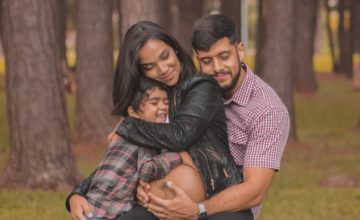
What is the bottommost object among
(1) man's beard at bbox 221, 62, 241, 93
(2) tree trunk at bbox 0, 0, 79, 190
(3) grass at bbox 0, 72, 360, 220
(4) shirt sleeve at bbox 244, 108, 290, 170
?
(3) grass at bbox 0, 72, 360, 220

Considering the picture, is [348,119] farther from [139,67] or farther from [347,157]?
[139,67]

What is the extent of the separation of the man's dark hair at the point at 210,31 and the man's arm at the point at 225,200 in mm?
719

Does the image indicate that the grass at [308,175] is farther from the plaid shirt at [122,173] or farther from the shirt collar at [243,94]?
the shirt collar at [243,94]

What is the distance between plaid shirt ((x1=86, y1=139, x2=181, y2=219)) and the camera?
4.74 meters

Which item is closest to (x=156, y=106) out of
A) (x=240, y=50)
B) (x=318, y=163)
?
(x=240, y=50)

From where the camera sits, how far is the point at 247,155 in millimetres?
4867

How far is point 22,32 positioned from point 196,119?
230 inches

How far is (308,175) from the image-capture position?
12695 millimetres

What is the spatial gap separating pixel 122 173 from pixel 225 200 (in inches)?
22.6

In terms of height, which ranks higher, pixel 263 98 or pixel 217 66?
pixel 217 66

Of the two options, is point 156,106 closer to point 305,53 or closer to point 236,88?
point 236,88

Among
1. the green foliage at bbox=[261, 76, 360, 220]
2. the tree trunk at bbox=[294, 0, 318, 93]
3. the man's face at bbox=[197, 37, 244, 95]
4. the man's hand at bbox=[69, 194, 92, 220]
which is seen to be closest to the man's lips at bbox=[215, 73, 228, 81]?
the man's face at bbox=[197, 37, 244, 95]

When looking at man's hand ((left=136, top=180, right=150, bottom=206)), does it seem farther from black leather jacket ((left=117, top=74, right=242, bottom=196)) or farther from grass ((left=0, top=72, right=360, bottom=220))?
grass ((left=0, top=72, right=360, bottom=220))

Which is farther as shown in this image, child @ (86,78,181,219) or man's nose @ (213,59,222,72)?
man's nose @ (213,59,222,72)
